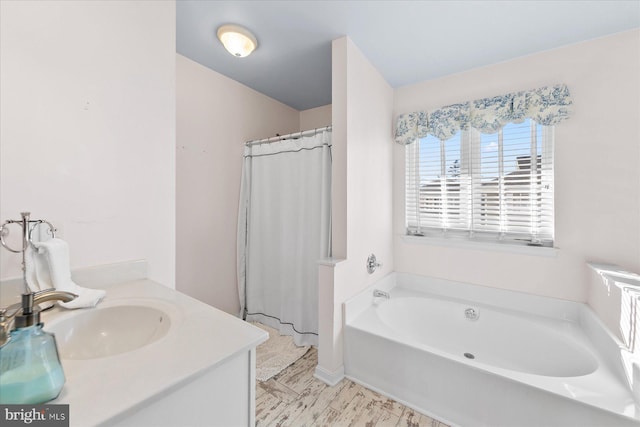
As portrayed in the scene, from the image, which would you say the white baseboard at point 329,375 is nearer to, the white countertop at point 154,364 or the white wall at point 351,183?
the white wall at point 351,183

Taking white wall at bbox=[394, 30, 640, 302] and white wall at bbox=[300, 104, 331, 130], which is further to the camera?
white wall at bbox=[300, 104, 331, 130]

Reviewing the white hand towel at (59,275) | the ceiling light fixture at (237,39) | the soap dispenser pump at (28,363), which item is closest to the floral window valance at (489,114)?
the ceiling light fixture at (237,39)

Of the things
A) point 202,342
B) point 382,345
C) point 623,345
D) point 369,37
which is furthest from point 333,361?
point 369,37

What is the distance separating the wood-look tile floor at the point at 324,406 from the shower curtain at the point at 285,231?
0.51 meters

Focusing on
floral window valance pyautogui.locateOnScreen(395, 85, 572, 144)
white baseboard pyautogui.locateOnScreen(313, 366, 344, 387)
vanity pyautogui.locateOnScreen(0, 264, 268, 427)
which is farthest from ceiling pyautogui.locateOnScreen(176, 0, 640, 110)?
white baseboard pyautogui.locateOnScreen(313, 366, 344, 387)

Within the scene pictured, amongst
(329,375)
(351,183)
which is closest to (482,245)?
(351,183)

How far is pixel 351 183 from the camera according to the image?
1872 millimetres

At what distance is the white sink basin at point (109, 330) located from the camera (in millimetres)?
802

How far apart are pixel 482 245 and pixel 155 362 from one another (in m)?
2.33

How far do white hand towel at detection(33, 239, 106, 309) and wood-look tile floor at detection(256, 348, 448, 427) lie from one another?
110cm

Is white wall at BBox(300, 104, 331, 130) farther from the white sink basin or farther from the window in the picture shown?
the white sink basin

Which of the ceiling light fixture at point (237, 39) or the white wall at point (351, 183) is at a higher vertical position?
the ceiling light fixture at point (237, 39)

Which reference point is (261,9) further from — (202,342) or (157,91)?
(202,342)

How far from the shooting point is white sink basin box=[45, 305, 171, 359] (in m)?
0.80
